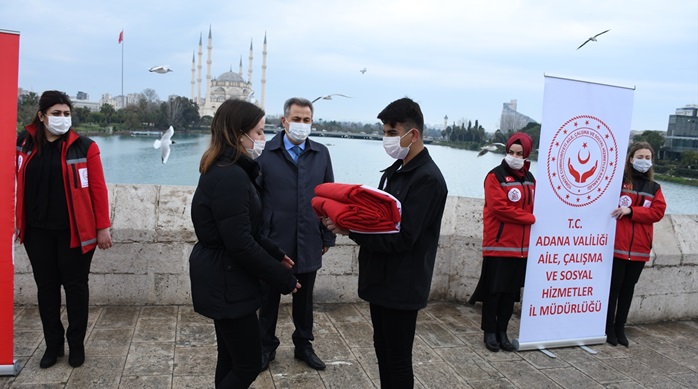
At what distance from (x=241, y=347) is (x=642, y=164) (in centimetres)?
385

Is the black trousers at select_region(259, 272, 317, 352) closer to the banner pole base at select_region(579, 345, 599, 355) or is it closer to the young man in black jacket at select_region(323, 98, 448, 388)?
the young man in black jacket at select_region(323, 98, 448, 388)

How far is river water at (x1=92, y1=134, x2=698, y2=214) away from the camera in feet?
19.6

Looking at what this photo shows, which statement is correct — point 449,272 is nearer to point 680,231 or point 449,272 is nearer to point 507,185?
point 507,185

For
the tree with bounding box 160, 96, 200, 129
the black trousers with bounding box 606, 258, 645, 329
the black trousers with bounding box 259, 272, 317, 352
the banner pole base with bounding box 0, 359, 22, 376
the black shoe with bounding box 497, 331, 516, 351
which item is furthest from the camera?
the tree with bounding box 160, 96, 200, 129

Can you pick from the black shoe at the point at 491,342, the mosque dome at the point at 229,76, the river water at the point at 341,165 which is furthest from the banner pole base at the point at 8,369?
the mosque dome at the point at 229,76

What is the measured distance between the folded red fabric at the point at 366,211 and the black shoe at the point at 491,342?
2254mm

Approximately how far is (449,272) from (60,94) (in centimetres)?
384

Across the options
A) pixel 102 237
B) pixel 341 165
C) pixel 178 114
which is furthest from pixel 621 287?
pixel 178 114

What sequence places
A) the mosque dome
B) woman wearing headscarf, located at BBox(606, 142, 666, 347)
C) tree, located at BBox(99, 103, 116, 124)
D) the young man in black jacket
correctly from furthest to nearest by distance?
the mosque dome < tree, located at BBox(99, 103, 116, 124) < woman wearing headscarf, located at BBox(606, 142, 666, 347) < the young man in black jacket

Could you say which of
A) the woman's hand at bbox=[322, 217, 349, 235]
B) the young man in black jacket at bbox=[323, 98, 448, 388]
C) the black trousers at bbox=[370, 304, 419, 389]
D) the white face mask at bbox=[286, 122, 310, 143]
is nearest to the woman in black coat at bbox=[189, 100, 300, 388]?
the woman's hand at bbox=[322, 217, 349, 235]

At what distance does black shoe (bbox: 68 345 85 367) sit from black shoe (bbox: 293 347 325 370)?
4.74ft

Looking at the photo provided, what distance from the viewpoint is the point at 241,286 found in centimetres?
238

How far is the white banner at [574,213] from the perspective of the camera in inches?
162

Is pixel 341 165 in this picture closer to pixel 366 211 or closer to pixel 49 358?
pixel 49 358
